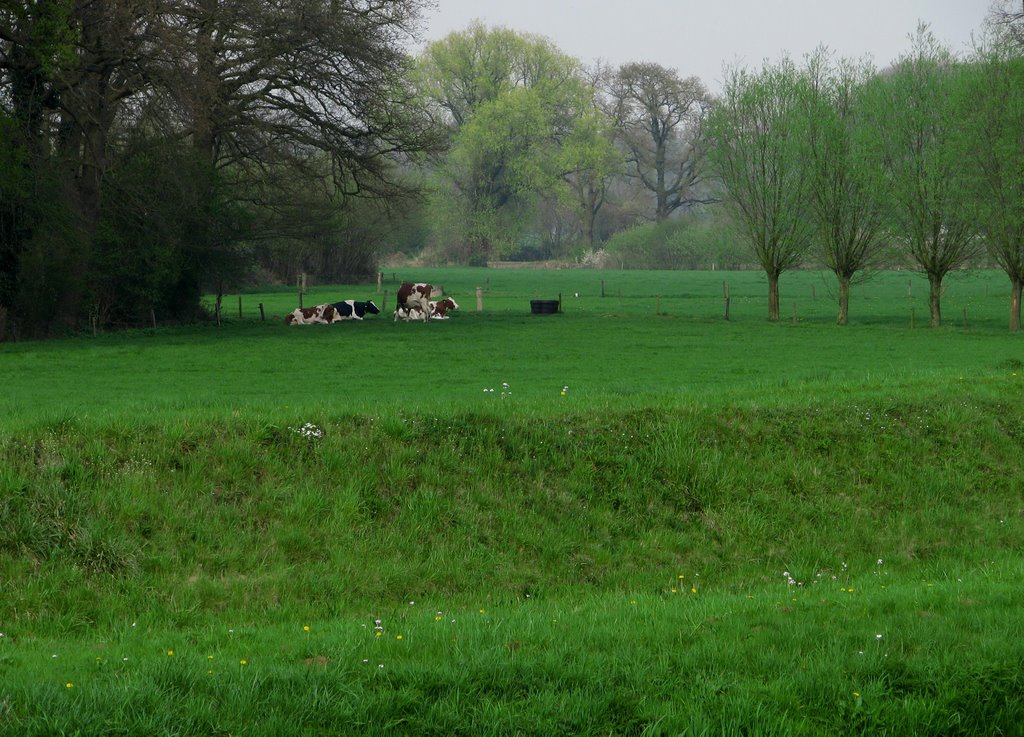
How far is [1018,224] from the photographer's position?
151ft

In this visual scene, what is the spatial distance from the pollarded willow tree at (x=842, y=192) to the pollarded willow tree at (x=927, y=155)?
Result: 3.25 ft

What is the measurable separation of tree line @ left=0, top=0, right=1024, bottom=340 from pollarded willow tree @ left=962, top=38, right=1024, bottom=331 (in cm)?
9

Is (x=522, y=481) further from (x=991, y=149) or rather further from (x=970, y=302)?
(x=970, y=302)

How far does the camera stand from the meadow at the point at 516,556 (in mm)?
7605

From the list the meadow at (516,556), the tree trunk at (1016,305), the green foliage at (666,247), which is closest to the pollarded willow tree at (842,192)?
the tree trunk at (1016,305)

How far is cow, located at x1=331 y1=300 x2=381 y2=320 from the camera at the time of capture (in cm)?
5081

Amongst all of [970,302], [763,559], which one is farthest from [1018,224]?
[763,559]

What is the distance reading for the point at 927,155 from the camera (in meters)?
49.2

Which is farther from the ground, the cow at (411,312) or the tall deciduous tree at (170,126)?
the tall deciduous tree at (170,126)

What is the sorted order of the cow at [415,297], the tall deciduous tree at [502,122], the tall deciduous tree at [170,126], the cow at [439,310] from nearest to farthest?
1. the tall deciduous tree at [170,126]
2. the cow at [415,297]
3. the cow at [439,310]
4. the tall deciduous tree at [502,122]

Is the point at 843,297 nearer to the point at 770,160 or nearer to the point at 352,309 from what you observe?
the point at 770,160

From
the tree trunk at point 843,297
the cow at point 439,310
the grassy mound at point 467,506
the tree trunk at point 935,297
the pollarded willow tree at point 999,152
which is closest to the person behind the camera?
the grassy mound at point 467,506

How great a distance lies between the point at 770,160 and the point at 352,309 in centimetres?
2185

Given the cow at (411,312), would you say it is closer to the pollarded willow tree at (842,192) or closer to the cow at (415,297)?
the cow at (415,297)
